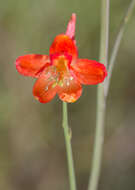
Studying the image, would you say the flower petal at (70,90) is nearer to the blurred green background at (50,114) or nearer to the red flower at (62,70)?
the red flower at (62,70)

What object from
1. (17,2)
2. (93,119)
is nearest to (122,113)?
(93,119)

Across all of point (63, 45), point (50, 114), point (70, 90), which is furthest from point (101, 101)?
point (50, 114)

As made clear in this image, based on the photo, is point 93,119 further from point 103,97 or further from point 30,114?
point 103,97

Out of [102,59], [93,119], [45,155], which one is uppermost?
[102,59]

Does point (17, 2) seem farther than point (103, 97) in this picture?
Yes

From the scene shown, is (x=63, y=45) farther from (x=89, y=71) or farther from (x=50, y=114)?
(x=50, y=114)

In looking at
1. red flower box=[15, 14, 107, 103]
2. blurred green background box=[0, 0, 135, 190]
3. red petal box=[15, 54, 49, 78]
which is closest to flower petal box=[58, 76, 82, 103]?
red flower box=[15, 14, 107, 103]

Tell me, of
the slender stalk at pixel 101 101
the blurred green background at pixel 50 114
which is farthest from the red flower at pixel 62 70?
the blurred green background at pixel 50 114
